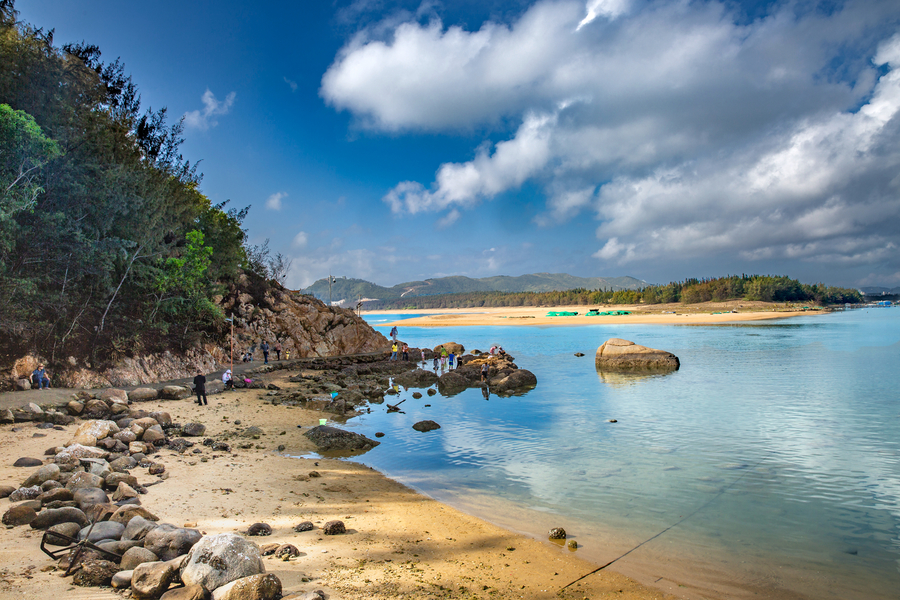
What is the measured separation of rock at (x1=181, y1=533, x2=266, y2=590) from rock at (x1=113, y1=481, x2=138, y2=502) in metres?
4.30

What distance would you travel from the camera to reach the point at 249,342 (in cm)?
3928

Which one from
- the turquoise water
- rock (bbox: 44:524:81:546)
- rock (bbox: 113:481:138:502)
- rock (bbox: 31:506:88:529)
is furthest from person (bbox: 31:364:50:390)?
rock (bbox: 44:524:81:546)

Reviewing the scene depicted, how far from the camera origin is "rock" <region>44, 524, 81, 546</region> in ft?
21.1

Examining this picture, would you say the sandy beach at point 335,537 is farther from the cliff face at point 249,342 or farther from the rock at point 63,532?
the cliff face at point 249,342

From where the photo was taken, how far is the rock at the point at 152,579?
17.3 feet

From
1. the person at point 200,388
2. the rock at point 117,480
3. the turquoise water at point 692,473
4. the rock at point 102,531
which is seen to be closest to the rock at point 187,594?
the rock at point 102,531

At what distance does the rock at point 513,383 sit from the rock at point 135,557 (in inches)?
877

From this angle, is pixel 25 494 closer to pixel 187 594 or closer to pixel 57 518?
pixel 57 518

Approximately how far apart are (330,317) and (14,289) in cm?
2905

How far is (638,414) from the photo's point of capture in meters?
21.3

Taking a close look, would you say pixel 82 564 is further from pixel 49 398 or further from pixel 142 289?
pixel 142 289

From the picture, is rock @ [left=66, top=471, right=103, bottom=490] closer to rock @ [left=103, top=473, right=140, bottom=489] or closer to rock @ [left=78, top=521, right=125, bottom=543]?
rock @ [left=103, top=473, right=140, bottom=489]

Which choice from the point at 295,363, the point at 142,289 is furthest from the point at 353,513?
the point at 295,363

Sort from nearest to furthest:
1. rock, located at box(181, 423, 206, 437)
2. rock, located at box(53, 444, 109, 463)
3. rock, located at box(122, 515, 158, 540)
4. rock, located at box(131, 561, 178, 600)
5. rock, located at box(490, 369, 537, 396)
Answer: rock, located at box(131, 561, 178, 600)
rock, located at box(122, 515, 158, 540)
rock, located at box(53, 444, 109, 463)
rock, located at box(181, 423, 206, 437)
rock, located at box(490, 369, 537, 396)
